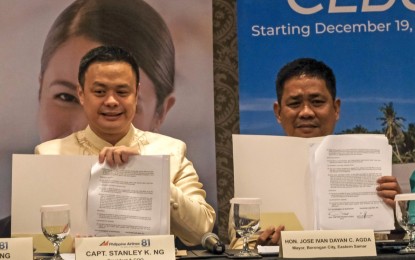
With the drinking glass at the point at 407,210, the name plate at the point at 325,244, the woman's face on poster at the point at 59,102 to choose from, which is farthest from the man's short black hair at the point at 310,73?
the woman's face on poster at the point at 59,102

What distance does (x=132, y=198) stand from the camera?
93.1 inches

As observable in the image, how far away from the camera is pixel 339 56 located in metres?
4.41

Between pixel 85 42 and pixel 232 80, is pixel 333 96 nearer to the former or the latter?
pixel 232 80

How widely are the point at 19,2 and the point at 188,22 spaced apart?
1.01 metres

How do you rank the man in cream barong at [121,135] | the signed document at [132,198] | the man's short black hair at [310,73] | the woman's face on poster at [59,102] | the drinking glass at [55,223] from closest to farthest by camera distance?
the drinking glass at [55,223] < the signed document at [132,198] < the man in cream barong at [121,135] < the man's short black hair at [310,73] < the woman's face on poster at [59,102]

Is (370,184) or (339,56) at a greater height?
(339,56)

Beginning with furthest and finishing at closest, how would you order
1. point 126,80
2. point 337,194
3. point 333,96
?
1. point 333,96
2. point 126,80
3. point 337,194

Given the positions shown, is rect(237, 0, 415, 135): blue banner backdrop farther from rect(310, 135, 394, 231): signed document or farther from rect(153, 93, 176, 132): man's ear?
rect(310, 135, 394, 231): signed document

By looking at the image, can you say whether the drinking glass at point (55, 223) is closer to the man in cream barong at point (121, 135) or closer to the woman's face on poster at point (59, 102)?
the man in cream barong at point (121, 135)

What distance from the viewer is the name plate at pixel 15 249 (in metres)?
2.12

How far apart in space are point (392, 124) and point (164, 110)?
4.50 ft

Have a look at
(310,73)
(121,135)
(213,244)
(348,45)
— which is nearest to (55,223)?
(213,244)

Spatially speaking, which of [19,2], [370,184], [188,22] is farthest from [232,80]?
[370,184]

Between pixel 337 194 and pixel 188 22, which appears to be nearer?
pixel 337 194
